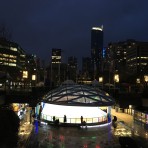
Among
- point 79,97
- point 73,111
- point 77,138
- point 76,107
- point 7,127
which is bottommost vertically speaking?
point 77,138

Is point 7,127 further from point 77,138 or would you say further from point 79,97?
point 79,97

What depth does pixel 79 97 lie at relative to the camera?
46.2m

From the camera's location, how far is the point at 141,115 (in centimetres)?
4516

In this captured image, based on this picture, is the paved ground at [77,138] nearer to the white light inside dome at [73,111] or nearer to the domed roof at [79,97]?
the white light inside dome at [73,111]

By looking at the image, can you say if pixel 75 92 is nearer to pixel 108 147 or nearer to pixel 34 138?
pixel 34 138

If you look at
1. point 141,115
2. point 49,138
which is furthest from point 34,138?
point 141,115

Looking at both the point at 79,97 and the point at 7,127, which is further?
the point at 79,97

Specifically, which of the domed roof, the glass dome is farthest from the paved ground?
the domed roof

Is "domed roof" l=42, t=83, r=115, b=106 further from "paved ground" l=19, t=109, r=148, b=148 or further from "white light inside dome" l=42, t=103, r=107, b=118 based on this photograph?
"paved ground" l=19, t=109, r=148, b=148

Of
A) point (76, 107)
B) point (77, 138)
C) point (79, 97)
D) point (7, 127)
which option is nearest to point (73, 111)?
point (76, 107)

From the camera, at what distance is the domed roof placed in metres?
45.0

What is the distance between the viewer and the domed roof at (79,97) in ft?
148

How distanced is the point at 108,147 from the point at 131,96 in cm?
2493

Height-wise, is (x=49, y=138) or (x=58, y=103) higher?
(x=58, y=103)
